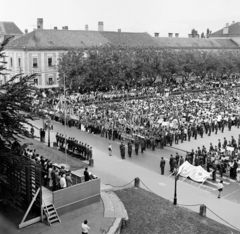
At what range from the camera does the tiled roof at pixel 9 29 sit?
91750 mm

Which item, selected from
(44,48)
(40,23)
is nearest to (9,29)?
(40,23)

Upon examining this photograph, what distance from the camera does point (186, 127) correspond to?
A: 117ft

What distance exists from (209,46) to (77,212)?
8149cm

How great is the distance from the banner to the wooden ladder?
30.0ft

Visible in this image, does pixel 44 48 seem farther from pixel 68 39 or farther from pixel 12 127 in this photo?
pixel 12 127

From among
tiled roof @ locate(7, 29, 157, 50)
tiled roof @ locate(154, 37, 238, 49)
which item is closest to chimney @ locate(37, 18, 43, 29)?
tiled roof @ locate(7, 29, 157, 50)

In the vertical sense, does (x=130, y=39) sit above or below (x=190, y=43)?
above

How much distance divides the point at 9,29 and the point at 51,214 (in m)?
84.0

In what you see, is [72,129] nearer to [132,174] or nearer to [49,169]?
[132,174]

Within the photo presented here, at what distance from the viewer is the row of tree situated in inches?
2160

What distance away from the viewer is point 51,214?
1730 cm

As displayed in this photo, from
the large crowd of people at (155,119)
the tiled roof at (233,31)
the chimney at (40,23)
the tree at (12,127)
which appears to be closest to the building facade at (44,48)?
the chimney at (40,23)

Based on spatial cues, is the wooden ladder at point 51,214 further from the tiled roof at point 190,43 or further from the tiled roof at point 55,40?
the tiled roof at point 190,43

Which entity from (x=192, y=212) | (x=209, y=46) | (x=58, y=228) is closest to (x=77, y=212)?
(x=58, y=228)
